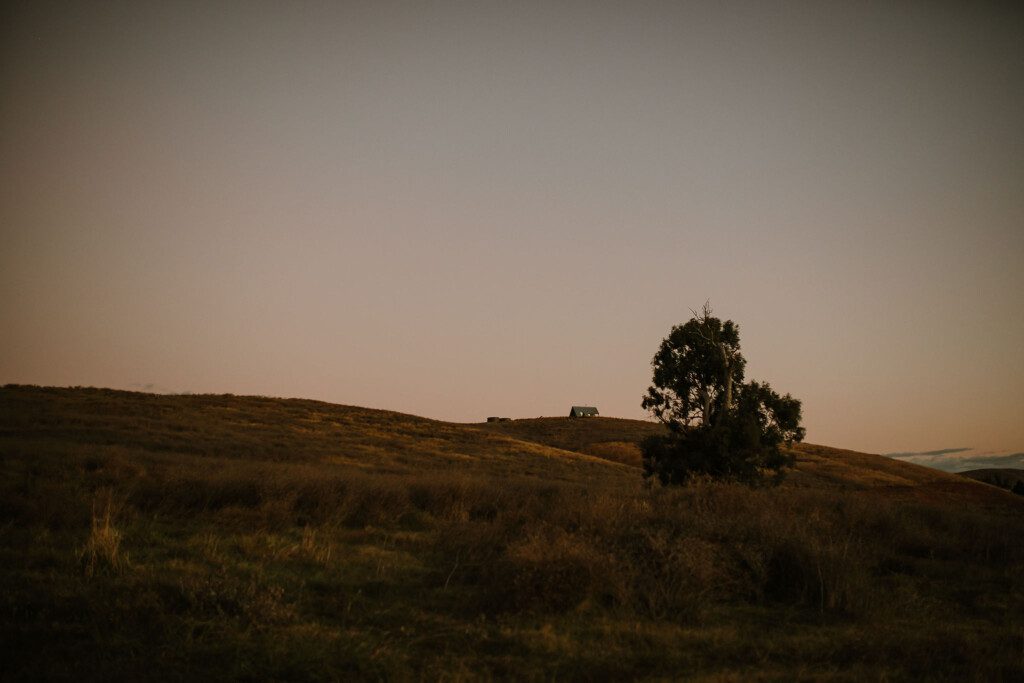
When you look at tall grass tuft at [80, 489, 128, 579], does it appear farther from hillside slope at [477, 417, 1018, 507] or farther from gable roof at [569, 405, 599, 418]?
gable roof at [569, 405, 599, 418]

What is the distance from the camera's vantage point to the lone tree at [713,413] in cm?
2338

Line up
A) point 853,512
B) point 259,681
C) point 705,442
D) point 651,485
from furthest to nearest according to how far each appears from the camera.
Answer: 1. point 705,442
2. point 651,485
3. point 853,512
4. point 259,681

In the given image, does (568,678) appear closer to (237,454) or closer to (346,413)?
(237,454)

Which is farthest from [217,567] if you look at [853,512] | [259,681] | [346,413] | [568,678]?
[346,413]

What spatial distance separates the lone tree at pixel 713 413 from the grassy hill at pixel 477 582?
9784mm

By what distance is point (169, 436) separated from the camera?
91.8 feet

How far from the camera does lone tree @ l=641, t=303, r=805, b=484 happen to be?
23.4m

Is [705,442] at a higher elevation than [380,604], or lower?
higher

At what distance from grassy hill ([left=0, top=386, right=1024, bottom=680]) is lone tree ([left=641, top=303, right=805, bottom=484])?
9784 mm

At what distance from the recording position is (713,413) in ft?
81.9

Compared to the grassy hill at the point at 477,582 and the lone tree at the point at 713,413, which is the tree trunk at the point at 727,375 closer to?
the lone tree at the point at 713,413

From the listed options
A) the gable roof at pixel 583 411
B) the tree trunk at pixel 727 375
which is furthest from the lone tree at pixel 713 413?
the gable roof at pixel 583 411

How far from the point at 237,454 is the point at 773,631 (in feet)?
81.0

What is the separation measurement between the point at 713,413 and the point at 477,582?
19865 mm
